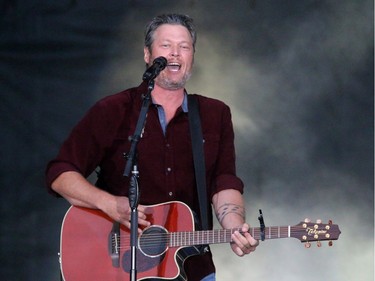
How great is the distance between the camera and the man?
495cm

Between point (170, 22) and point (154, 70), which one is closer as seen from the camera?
point (154, 70)

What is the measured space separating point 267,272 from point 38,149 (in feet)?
5.86

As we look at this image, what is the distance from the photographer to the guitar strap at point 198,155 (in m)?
4.93

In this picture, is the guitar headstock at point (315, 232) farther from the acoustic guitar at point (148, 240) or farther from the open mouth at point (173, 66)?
the open mouth at point (173, 66)

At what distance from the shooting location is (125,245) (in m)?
4.83

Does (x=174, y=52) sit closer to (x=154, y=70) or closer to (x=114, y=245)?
(x=154, y=70)

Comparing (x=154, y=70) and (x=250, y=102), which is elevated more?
(x=250, y=102)

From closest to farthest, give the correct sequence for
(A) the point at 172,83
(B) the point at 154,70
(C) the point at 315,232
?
(B) the point at 154,70, (C) the point at 315,232, (A) the point at 172,83

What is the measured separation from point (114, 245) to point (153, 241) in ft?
0.75

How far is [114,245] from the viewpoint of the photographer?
191 inches

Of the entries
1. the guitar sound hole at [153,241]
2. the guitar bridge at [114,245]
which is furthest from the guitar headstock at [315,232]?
the guitar bridge at [114,245]

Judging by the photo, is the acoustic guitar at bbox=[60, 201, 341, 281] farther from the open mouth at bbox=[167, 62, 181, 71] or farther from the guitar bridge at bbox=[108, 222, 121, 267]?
the open mouth at bbox=[167, 62, 181, 71]

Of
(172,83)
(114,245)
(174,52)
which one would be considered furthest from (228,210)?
(174,52)

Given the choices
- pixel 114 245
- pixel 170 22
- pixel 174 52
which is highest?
pixel 170 22
